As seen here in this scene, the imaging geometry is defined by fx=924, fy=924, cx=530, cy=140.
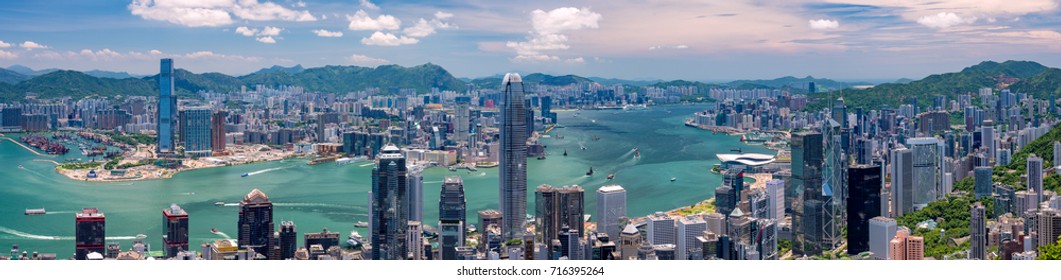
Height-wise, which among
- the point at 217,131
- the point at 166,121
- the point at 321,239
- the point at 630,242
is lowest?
the point at 321,239

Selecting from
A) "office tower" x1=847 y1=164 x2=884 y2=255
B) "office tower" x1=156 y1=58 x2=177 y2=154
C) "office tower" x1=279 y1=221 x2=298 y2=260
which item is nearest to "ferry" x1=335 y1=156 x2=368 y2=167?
"office tower" x1=156 y1=58 x2=177 y2=154

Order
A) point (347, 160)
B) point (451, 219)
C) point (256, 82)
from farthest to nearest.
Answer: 1. point (347, 160)
2. point (256, 82)
3. point (451, 219)

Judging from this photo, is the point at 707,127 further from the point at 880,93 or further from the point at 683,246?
the point at 683,246

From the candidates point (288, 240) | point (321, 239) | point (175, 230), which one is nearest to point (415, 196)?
point (321, 239)

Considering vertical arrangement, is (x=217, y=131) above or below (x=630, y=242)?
above

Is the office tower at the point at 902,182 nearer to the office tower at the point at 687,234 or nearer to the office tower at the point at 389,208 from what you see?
the office tower at the point at 687,234

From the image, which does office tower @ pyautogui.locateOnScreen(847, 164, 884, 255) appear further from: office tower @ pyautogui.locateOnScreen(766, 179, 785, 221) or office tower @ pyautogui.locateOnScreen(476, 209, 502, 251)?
office tower @ pyautogui.locateOnScreen(476, 209, 502, 251)

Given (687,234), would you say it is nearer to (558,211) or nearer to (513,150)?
(558,211)

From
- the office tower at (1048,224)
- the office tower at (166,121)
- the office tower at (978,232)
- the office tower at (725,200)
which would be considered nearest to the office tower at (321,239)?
the office tower at (725,200)
